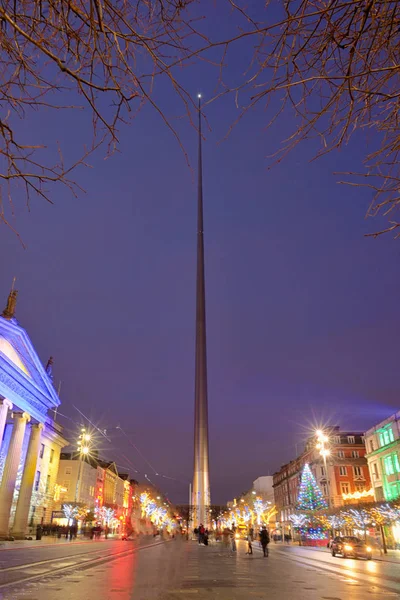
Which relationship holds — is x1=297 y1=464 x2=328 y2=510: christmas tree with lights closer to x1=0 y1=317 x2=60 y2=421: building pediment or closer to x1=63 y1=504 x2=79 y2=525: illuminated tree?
x1=63 y1=504 x2=79 y2=525: illuminated tree

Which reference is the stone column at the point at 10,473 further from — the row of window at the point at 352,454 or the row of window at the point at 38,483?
the row of window at the point at 352,454

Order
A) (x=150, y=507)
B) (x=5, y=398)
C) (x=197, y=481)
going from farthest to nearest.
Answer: (x=150, y=507), (x=197, y=481), (x=5, y=398)

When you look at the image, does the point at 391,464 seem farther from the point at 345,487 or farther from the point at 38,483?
the point at 38,483

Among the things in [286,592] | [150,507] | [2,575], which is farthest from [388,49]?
[150,507]

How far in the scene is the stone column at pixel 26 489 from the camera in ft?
129

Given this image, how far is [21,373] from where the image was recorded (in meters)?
38.3

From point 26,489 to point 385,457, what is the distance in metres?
39.3

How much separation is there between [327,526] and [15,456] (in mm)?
35387

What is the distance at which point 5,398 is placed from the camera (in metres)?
36.0

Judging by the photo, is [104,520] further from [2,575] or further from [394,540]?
→ [2,575]

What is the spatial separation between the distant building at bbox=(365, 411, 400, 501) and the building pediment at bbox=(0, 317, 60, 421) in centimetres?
3726

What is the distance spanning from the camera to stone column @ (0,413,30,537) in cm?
3512

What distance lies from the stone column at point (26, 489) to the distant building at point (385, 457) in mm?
35773

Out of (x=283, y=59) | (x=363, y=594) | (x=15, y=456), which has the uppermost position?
(x=15, y=456)
